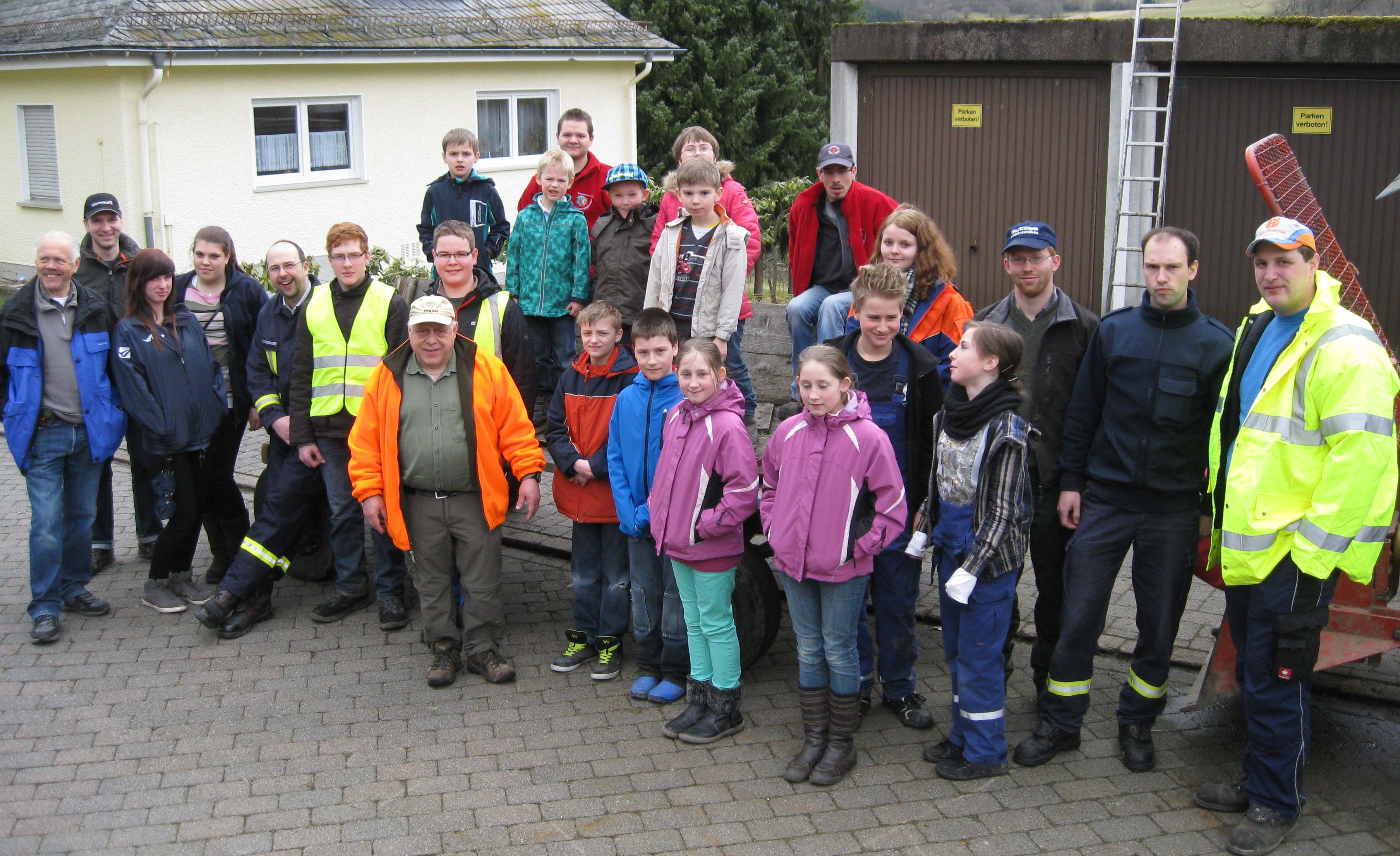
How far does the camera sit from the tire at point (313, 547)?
7.15m

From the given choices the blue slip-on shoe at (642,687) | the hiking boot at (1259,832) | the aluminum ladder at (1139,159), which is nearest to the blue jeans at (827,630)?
the blue slip-on shoe at (642,687)

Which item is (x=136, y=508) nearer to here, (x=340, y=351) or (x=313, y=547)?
(x=313, y=547)

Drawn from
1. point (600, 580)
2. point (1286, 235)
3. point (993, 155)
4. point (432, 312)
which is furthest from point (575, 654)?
point (993, 155)

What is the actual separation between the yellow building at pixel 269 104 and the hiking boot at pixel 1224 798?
15.0 metres

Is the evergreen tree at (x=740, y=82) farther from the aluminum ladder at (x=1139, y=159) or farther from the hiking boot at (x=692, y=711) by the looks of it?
the hiking boot at (x=692, y=711)

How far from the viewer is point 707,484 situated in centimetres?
520

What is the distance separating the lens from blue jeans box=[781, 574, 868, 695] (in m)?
4.98

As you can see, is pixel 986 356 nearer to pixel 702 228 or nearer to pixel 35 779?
pixel 702 228

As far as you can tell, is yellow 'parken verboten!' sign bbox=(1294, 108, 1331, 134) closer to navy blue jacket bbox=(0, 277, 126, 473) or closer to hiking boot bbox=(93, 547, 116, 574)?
navy blue jacket bbox=(0, 277, 126, 473)

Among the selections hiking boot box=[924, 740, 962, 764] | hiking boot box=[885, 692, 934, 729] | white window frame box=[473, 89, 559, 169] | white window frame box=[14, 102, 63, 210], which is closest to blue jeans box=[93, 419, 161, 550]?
hiking boot box=[885, 692, 934, 729]

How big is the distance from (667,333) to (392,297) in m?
1.77

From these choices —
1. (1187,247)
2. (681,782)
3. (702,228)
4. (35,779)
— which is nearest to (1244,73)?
(702,228)

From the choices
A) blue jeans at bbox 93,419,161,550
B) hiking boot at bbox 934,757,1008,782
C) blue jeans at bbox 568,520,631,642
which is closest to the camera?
hiking boot at bbox 934,757,1008,782

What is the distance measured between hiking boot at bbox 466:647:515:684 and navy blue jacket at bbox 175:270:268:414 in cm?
206
